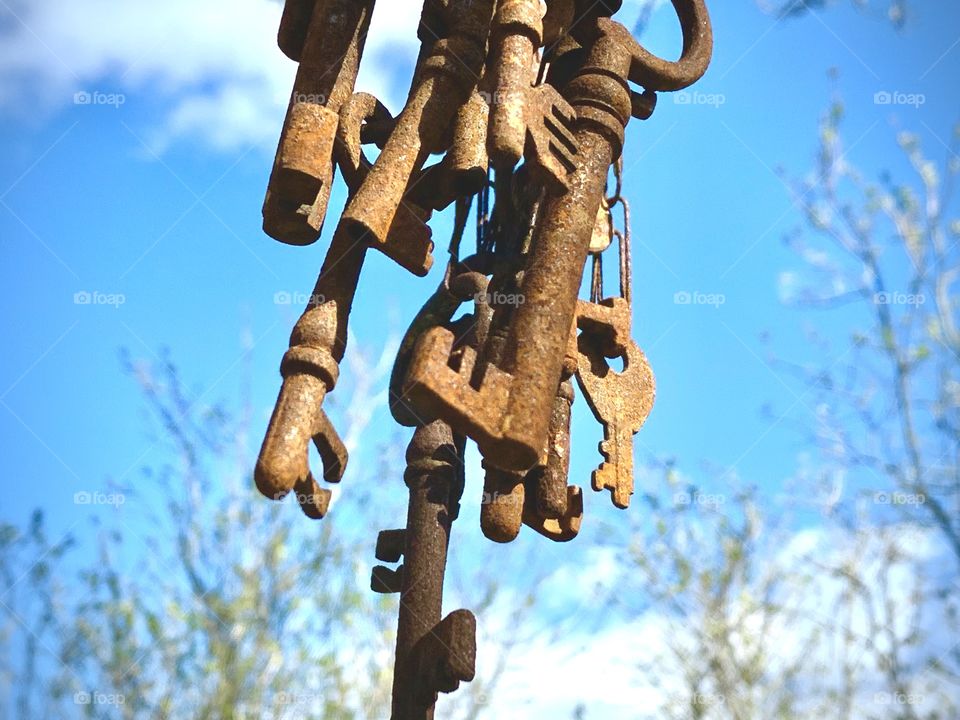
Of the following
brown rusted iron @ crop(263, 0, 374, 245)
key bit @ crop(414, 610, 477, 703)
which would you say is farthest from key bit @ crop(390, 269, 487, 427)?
key bit @ crop(414, 610, 477, 703)

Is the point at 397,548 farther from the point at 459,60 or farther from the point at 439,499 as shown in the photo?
the point at 459,60

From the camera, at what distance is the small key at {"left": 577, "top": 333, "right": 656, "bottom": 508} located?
2146 mm

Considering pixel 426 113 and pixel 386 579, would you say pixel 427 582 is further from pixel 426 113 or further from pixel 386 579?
pixel 426 113

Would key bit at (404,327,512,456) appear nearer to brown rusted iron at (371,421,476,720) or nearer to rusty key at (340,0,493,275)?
rusty key at (340,0,493,275)

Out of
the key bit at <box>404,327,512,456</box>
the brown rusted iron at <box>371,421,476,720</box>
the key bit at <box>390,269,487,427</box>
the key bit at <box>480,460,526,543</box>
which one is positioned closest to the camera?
the key bit at <box>404,327,512,456</box>

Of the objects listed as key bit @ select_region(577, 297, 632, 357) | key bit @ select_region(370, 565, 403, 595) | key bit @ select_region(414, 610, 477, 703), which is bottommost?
key bit @ select_region(414, 610, 477, 703)

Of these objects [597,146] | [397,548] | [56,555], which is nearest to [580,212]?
[597,146]

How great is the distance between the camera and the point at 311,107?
2.11m

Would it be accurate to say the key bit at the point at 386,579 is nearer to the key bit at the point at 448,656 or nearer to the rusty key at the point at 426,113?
the key bit at the point at 448,656

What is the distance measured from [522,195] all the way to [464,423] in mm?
869

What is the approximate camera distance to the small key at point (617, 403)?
2146 millimetres

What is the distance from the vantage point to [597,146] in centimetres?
216

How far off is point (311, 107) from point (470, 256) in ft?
1.71

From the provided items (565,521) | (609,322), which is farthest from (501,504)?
(609,322)
